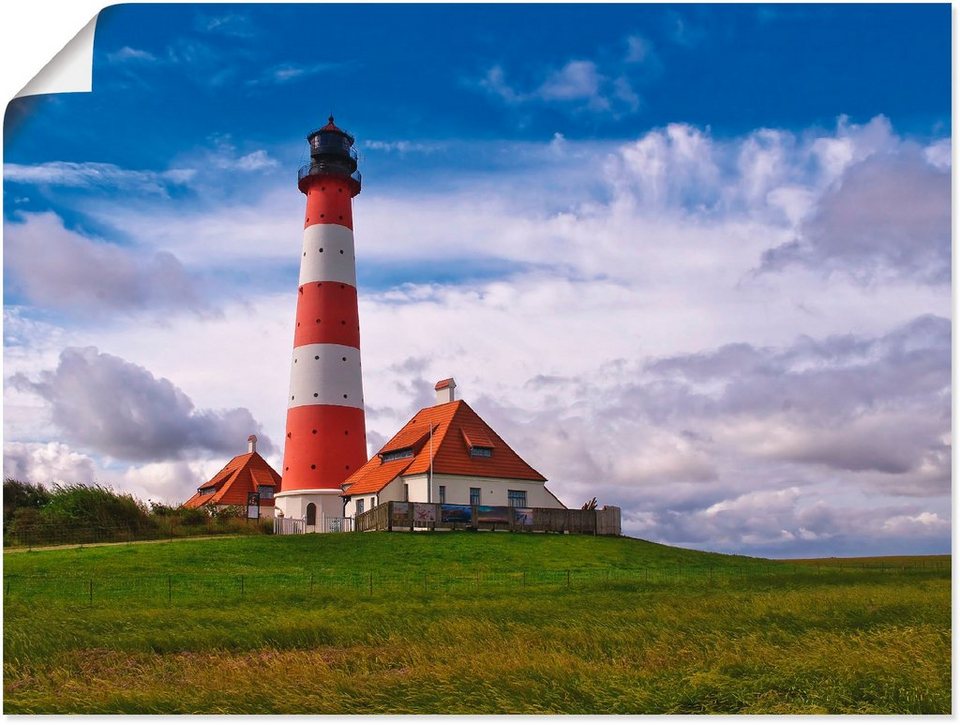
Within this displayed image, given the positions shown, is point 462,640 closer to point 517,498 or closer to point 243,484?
point 517,498

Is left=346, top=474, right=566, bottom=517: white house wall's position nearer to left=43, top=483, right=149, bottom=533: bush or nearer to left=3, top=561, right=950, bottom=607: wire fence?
left=43, top=483, right=149, bottom=533: bush

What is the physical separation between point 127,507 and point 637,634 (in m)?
31.6

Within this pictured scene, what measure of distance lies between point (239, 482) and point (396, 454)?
15.8 m

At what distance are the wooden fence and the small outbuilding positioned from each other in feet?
53.3

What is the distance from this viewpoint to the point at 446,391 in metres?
49.8

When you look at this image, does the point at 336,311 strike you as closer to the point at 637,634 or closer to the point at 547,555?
the point at 547,555

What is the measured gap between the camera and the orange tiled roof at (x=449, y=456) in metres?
44.7

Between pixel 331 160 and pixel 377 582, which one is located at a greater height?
pixel 331 160

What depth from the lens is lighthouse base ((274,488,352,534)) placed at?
148ft

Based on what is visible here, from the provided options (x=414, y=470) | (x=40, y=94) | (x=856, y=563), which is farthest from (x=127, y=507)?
(x=40, y=94)

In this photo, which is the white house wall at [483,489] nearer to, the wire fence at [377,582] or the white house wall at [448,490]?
Answer: the white house wall at [448,490]

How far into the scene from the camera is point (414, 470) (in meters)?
44.3

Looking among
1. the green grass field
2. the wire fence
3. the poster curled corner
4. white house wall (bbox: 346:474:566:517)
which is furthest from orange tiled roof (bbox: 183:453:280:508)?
the poster curled corner

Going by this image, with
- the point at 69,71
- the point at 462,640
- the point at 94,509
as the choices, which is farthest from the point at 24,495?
the point at 69,71
